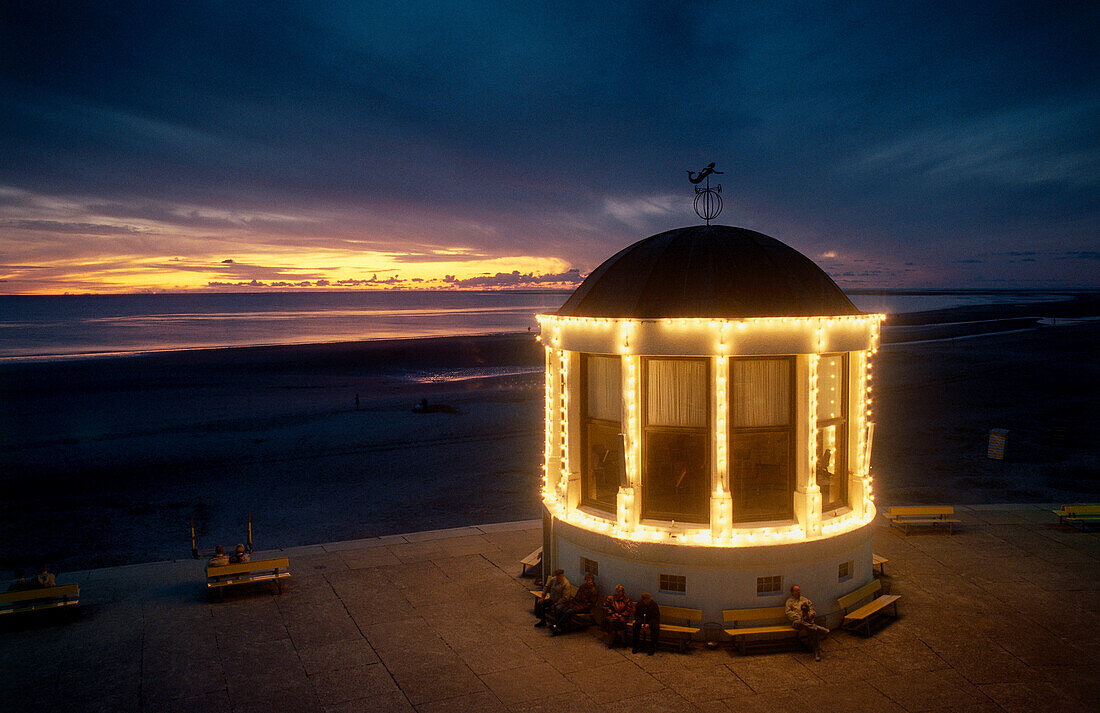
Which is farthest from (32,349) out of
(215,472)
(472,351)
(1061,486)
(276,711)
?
(1061,486)

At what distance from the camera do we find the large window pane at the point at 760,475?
13.2 metres

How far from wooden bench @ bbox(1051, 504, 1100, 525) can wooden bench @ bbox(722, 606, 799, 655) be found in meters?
11.2

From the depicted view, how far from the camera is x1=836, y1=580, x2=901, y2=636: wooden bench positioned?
12.8 meters

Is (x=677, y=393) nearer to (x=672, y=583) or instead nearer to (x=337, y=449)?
(x=672, y=583)

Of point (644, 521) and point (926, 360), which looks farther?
point (926, 360)

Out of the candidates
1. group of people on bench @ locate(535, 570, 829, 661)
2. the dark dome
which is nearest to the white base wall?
group of people on bench @ locate(535, 570, 829, 661)

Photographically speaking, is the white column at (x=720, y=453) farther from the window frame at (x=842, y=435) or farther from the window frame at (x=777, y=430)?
the window frame at (x=842, y=435)

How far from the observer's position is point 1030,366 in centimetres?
5822

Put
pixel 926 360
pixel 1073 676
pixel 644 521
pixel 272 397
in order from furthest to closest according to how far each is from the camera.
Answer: pixel 926 360 < pixel 272 397 < pixel 644 521 < pixel 1073 676

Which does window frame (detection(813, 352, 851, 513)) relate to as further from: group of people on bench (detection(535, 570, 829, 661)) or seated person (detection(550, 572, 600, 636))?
seated person (detection(550, 572, 600, 636))

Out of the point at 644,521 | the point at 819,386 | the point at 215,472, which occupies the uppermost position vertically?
→ the point at 819,386

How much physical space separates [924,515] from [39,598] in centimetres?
2085

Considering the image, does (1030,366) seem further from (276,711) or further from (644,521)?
(276,711)

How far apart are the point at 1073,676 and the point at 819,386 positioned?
20.2 feet
